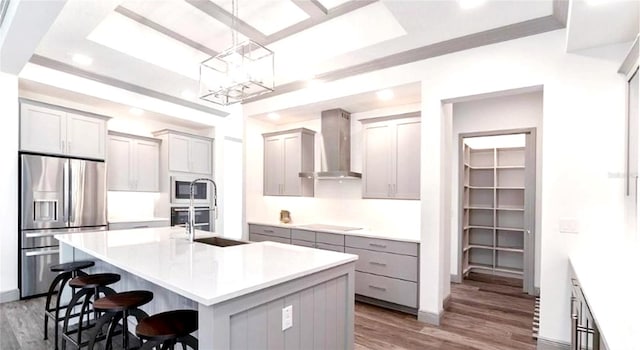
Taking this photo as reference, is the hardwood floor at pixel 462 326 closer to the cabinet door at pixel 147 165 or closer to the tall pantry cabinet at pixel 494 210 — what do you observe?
the tall pantry cabinet at pixel 494 210

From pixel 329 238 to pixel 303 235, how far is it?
17.9 inches

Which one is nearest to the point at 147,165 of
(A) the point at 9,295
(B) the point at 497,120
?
(A) the point at 9,295

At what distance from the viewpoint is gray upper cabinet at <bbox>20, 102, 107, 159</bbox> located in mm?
3906

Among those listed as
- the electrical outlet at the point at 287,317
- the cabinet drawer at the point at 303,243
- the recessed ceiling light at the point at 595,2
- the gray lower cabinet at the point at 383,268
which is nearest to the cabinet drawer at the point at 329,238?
the gray lower cabinet at the point at 383,268

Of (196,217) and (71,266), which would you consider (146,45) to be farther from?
(196,217)

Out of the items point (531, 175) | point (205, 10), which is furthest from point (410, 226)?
point (205, 10)

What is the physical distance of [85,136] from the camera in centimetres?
444

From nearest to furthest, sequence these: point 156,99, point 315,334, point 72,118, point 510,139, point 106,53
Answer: point 315,334, point 106,53, point 72,118, point 156,99, point 510,139

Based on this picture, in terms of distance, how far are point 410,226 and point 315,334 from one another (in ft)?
8.68

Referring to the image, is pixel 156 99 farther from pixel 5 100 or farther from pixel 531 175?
pixel 531 175

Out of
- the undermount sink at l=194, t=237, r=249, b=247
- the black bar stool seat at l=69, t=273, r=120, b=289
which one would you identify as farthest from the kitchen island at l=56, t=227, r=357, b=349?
the undermount sink at l=194, t=237, r=249, b=247

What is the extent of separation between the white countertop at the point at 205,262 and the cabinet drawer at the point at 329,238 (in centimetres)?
157

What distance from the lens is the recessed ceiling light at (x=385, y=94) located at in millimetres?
3816

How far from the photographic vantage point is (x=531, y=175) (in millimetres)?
4445
